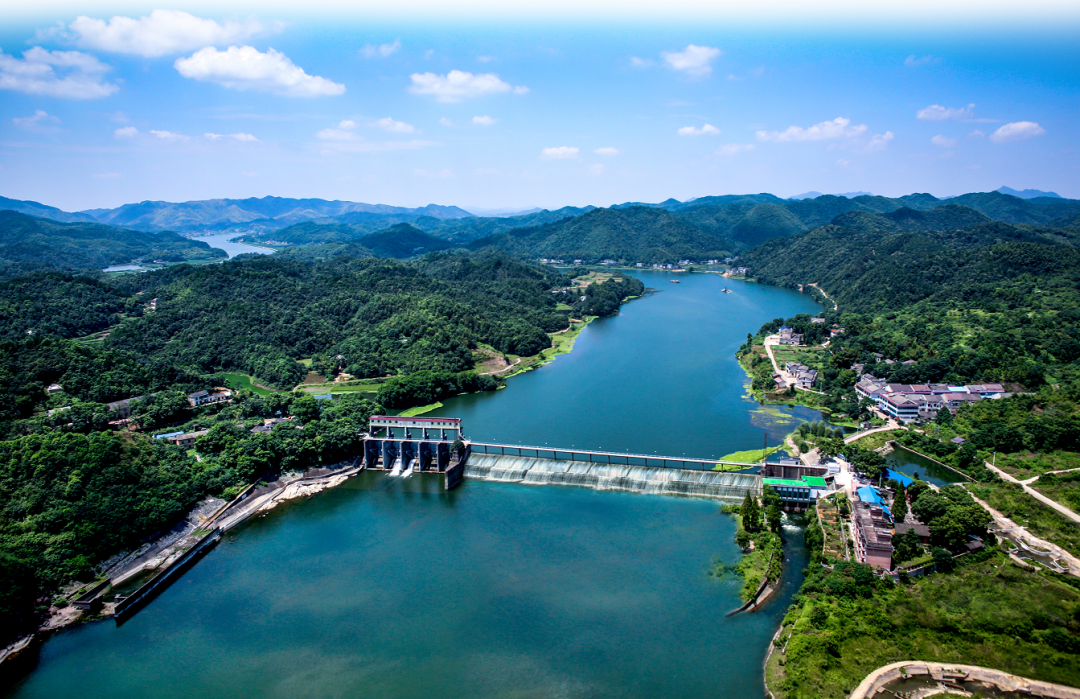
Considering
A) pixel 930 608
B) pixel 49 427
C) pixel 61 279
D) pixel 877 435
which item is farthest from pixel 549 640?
pixel 61 279

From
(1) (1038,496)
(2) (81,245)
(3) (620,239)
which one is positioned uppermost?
(3) (620,239)

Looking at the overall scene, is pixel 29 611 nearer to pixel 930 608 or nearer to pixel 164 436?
pixel 164 436

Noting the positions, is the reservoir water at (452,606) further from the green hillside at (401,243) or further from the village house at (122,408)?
the green hillside at (401,243)

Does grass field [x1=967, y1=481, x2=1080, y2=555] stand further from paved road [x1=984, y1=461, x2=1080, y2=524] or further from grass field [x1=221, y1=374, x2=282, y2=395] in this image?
grass field [x1=221, y1=374, x2=282, y2=395]

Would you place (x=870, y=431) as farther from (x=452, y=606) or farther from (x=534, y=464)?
(x=452, y=606)

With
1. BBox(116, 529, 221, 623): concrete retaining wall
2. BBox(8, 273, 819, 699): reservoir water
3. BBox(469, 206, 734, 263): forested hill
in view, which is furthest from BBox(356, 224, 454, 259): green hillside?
BBox(116, 529, 221, 623): concrete retaining wall

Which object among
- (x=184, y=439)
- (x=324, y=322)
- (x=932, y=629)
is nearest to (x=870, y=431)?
(x=932, y=629)
